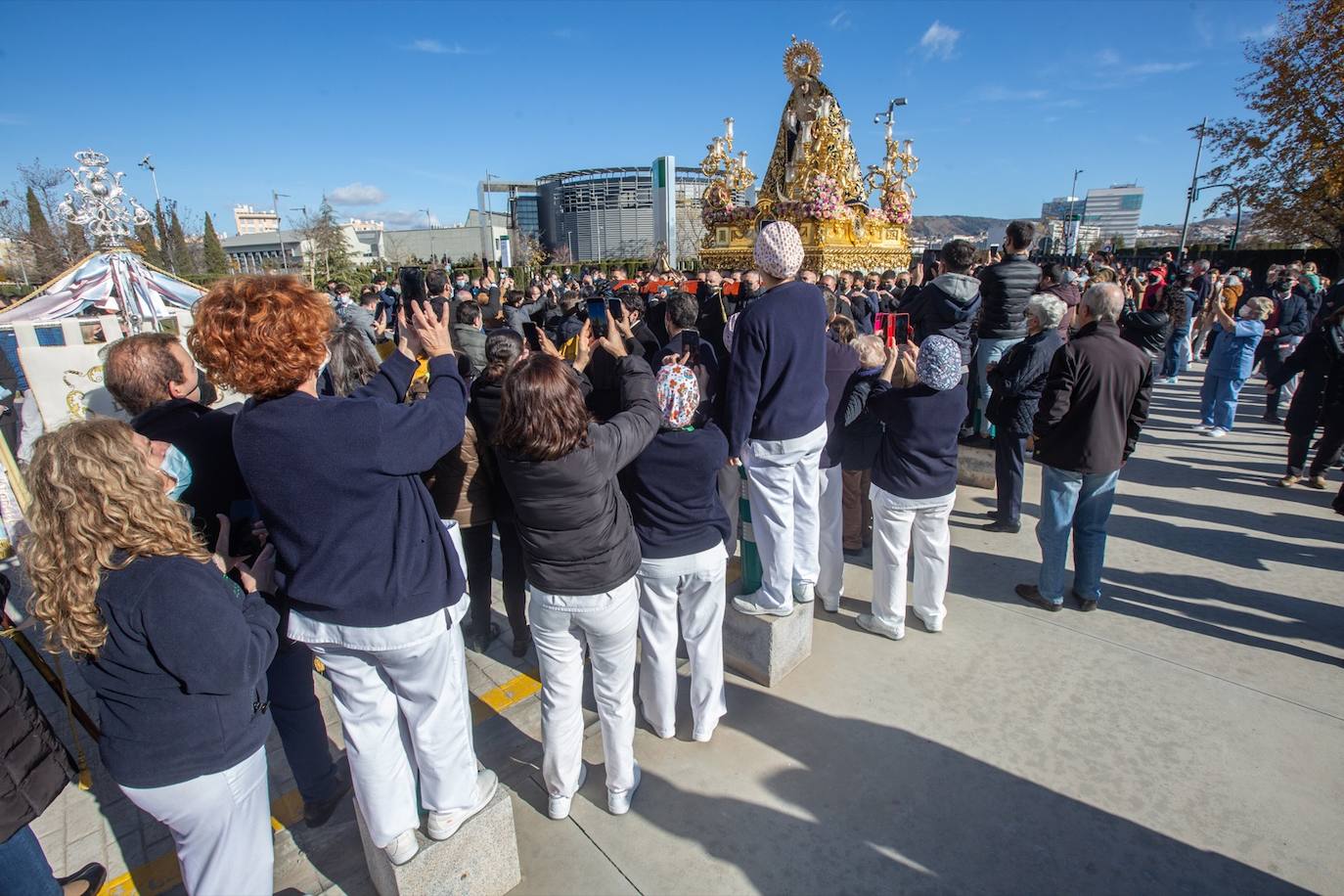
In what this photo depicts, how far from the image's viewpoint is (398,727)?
2.30 meters

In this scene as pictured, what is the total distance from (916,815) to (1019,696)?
110cm

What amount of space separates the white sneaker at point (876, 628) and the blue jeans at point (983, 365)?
3045 mm

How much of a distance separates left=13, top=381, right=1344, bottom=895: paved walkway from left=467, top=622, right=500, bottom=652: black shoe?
10 cm

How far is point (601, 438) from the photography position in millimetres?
2234

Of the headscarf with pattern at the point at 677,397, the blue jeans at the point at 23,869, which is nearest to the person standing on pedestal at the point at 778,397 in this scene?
the headscarf with pattern at the point at 677,397

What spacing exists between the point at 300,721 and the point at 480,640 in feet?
4.57

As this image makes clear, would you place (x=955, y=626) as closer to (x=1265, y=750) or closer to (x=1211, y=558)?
(x=1265, y=750)

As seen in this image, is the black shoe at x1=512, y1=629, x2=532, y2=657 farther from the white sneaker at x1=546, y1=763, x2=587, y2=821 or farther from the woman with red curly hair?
the woman with red curly hair

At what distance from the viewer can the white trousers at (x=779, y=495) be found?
3.23m

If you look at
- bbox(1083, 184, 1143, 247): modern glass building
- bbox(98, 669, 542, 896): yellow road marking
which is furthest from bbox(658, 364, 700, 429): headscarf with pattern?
bbox(1083, 184, 1143, 247): modern glass building

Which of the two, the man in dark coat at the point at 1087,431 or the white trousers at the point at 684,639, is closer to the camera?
the white trousers at the point at 684,639

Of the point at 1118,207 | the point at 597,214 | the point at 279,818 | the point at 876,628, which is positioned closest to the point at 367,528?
the point at 279,818

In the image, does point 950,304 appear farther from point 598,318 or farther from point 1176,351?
point 1176,351

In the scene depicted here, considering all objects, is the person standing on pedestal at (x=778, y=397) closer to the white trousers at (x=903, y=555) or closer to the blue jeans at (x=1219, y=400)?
the white trousers at (x=903, y=555)
